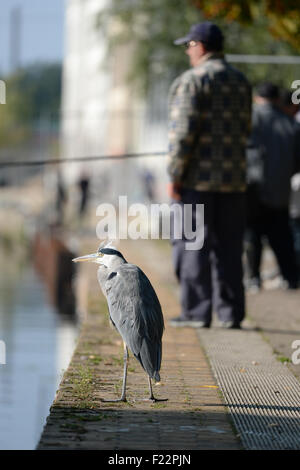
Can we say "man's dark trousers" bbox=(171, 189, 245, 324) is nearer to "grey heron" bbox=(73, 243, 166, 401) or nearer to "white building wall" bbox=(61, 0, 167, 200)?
"grey heron" bbox=(73, 243, 166, 401)

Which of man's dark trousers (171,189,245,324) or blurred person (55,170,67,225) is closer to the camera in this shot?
man's dark trousers (171,189,245,324)

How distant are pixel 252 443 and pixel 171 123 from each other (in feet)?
11.4

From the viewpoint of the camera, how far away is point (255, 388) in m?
5.69

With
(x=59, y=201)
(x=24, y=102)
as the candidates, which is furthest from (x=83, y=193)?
(x=24, y=102)

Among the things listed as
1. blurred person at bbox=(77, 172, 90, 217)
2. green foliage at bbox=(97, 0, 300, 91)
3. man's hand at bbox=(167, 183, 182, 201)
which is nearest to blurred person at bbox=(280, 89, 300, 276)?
man's hand at bbox=(167, 183, 182, 201)

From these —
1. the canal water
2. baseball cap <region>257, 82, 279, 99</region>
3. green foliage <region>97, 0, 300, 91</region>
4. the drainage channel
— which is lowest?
the canal water

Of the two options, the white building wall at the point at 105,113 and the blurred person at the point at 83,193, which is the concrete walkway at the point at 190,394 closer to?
the white building wall at the point at 105,113

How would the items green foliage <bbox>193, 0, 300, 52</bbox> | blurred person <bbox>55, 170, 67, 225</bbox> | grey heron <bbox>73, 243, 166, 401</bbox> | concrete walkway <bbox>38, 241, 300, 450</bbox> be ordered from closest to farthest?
concrete walkway <bbox>38, 241, 300, 450</bbox>, grey heron <bbox>73, 243, 166, 401</bbox>, green foliage <bbox>193, 0, 300, 52</bbox>, blurred person <bbox>55, 170, 67, 225</bbox>

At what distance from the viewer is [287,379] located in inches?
235

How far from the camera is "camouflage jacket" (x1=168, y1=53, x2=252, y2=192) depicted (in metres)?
7.34

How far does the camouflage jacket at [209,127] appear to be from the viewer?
24.1ft

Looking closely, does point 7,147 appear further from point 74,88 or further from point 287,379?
point 287,379

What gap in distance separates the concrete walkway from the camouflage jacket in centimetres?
112

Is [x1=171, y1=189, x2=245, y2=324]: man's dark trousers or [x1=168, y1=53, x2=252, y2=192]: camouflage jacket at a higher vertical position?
[x1=168, y1=53, x2=252, y2=192]: camouflage jacket
